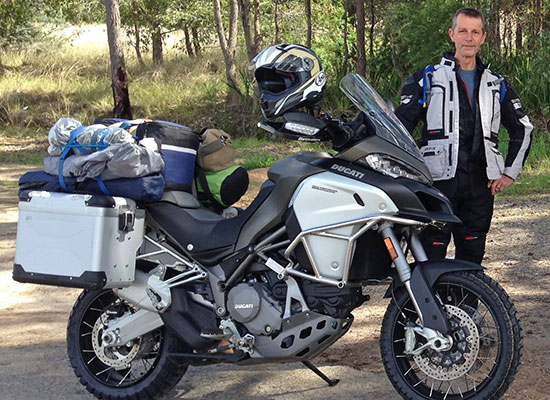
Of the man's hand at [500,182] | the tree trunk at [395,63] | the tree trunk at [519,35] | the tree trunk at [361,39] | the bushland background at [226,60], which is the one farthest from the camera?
the tree trunk at [395,63]

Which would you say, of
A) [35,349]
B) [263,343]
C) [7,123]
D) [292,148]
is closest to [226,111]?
[292,148]

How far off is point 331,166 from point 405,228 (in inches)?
17.7

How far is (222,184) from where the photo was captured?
4.76 metres

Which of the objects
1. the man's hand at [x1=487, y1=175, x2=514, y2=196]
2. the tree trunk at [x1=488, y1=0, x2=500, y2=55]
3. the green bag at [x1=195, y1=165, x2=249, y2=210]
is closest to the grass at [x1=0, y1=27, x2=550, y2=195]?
the tree trunk at [x1=488, y1=0, x2=500, y2=55]

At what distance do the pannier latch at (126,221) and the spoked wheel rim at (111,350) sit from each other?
0.55m

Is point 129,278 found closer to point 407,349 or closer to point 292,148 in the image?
point 407,349

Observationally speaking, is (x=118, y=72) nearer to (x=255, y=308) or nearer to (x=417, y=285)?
(x=255, y=308)

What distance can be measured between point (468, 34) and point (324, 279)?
1.71m

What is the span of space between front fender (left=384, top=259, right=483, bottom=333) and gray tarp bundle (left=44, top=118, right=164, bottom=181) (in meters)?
1.44

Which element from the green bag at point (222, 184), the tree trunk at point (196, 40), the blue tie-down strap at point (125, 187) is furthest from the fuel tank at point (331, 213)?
the tree trunk at point (196, 40)

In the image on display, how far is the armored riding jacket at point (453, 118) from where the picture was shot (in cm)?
495

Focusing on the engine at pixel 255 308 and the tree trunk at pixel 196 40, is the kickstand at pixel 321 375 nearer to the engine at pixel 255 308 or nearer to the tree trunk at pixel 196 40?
the engine at pixel 255 308

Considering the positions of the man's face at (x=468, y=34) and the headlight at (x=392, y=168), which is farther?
the man's face at (x=468, y=34)

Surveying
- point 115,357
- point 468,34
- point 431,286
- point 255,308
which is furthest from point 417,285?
point 115,357
